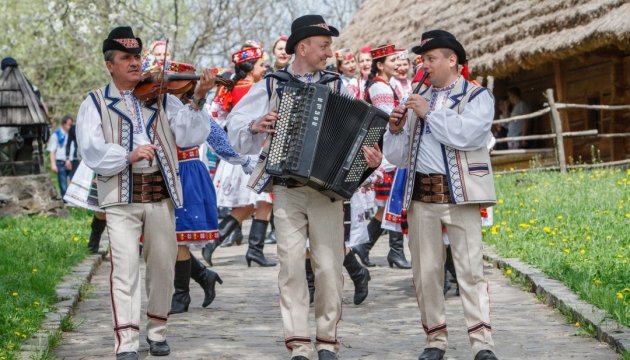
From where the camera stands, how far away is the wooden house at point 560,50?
17.2m

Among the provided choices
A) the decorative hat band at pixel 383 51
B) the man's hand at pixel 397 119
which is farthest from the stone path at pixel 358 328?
the decorative hat band at pixel 383 51

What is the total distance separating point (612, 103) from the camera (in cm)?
1866

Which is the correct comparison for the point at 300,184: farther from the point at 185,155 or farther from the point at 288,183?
the point at 185,155

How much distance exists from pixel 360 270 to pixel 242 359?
79.3 inches

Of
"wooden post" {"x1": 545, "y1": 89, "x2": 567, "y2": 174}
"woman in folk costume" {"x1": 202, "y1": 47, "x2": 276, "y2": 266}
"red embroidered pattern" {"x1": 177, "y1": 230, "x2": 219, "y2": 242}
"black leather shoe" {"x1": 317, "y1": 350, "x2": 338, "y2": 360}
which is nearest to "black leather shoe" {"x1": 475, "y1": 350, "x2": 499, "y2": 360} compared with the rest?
"black leather shoe" {"x1": 317, "y1": 350, "x2": 338, "y2": 360}

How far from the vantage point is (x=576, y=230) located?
10.5m

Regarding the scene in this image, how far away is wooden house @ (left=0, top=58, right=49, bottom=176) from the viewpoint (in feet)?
50.4

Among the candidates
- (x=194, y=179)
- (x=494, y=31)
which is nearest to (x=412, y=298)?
(x=194, y=179)

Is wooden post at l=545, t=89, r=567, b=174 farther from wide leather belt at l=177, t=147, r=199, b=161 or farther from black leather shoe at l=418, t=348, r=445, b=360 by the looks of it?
black leather shoe at l=418, t=348, r=445, b=360

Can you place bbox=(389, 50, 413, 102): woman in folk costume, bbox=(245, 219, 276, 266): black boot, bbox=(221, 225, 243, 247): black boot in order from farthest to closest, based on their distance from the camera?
bbox=(221, 225, 243, 247): black boot, bbox=(245, 219, 276, 266): black boot, bbox=(389, 50, 413, 102): woman in folk costume

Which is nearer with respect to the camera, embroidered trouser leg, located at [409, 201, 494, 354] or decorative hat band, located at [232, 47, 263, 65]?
embroidered trouser leg, located at [409, 201, 494, 354]

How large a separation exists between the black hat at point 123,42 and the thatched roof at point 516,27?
1082 centimetres

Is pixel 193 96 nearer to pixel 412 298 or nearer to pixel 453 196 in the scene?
pixel 453 196

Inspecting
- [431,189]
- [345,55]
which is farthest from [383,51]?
[431,189]
